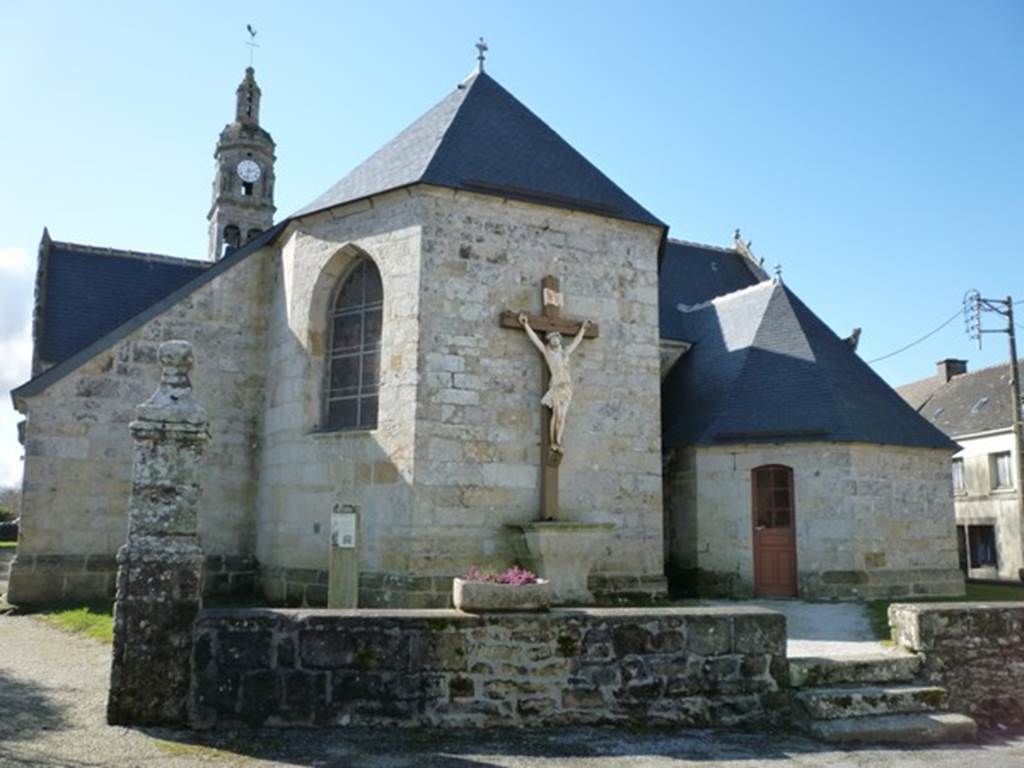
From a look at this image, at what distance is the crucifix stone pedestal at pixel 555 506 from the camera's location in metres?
10.3

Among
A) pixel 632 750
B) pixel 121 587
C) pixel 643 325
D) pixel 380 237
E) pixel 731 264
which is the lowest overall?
pixel 632 750

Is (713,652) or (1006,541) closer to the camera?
(713,652)

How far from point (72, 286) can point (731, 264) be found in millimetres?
14737

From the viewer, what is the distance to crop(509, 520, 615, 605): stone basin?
10.3 meters

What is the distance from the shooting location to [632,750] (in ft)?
17.1

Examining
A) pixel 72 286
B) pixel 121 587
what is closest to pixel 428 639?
pixel 121 587

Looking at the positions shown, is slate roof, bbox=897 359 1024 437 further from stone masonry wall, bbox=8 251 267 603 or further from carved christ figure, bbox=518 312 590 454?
stone masonry wall, bbox=8 251 267 603

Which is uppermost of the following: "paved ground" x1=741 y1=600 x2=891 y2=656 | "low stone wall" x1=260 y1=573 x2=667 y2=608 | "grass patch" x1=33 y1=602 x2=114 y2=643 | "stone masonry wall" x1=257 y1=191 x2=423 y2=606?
"stone masonry wall" x1=257 y1=191 x2=423 y2=606

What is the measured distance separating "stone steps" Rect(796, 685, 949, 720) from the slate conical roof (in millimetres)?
7417

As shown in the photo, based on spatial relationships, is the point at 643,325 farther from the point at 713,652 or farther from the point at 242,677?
the point at 242,677

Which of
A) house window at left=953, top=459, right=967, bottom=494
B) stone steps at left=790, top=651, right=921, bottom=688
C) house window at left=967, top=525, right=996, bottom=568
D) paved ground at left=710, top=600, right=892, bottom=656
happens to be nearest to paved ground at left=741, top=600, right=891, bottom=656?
paved ground at left=710, top=600, right=892, bottom=656

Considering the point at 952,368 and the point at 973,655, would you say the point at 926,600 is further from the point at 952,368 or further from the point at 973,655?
the point at 952,368

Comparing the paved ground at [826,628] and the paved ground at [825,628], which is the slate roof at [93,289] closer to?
the paved ground at [825,628]

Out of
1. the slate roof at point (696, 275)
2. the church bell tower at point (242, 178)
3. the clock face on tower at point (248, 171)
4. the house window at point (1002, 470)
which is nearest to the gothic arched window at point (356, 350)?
Result: the slate roof at point (696, 275)
